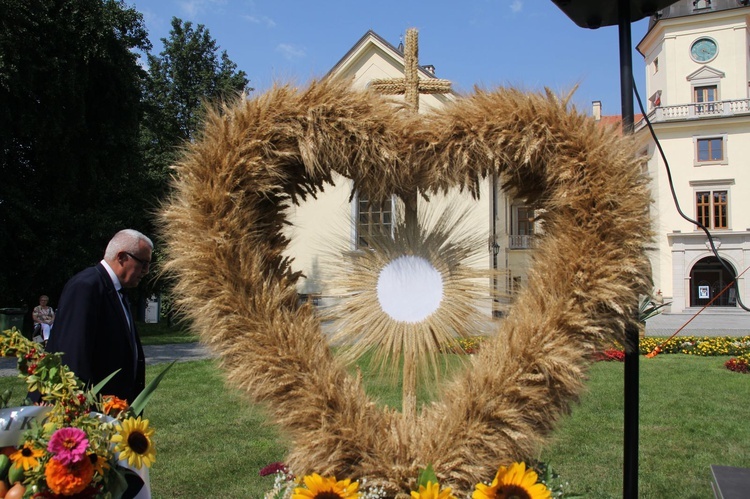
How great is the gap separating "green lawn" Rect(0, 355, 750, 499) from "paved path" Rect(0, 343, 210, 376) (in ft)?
6.99

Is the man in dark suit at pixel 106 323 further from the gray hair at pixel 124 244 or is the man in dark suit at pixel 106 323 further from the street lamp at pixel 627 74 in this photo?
the street lamp at pixel 627 74

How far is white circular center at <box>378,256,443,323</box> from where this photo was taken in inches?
102

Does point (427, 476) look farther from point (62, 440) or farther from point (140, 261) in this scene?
point (140, 261)

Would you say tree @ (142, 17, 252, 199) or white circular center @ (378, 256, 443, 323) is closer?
white circular center @ (378, 256, 443, 323)

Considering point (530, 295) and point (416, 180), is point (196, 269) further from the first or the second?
point (530, 295)

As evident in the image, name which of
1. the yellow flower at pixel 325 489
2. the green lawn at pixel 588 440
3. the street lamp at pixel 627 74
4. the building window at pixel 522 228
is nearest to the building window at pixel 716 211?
the green lawn at pixel 588 440

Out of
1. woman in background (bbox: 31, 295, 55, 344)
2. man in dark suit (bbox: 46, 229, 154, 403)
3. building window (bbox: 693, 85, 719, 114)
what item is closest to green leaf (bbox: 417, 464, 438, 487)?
man in dark suit (bbox: 46, 229, 154, 403)

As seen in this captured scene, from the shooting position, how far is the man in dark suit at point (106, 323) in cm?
327

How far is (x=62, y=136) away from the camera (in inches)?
720

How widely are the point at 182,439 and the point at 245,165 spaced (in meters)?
5.09

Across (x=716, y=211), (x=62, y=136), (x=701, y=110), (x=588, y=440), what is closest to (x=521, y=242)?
(x=588, y=440)

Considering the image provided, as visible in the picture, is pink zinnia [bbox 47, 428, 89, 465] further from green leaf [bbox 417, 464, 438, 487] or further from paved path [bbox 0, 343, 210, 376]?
paved path [bbox 0, 343, 210, 376]

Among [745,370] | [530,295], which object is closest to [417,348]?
[530,295]

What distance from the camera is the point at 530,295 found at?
240 cm
